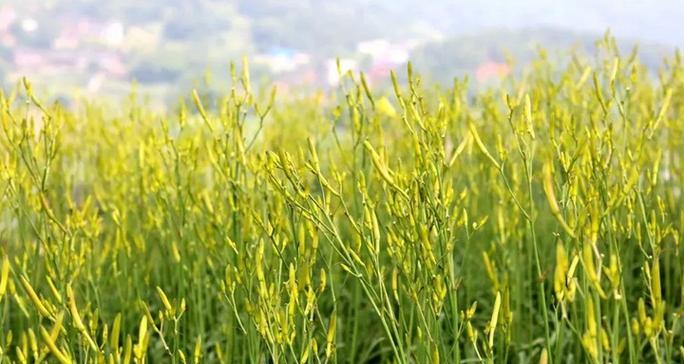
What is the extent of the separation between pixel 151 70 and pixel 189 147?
25945 mm

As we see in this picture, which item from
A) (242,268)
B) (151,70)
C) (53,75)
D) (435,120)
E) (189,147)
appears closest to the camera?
(242,268)

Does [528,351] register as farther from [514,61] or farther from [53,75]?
[53,75]

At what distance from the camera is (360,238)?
4.38 feet

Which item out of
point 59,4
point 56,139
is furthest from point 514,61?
point 59,4

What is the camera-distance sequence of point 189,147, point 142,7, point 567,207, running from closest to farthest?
point 567,207 < point 189,147 < point 142,7

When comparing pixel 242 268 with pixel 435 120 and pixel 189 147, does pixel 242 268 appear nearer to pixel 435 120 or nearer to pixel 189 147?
pixel 435 120

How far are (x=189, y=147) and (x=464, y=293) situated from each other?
3.67ft

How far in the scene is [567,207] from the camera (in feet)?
4.05

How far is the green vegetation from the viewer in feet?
4.02

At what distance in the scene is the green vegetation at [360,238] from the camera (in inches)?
48.2

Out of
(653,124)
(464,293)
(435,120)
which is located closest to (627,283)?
(464,293)

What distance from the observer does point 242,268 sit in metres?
1.39

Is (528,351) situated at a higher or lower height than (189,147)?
lower

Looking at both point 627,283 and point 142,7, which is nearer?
point 627,283
